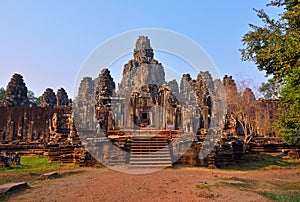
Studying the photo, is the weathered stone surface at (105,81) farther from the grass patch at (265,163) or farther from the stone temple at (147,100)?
the grass patch at (265,163)

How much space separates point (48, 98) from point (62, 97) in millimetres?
2520

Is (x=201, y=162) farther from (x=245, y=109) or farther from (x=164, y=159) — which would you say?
(x=245, y=109)

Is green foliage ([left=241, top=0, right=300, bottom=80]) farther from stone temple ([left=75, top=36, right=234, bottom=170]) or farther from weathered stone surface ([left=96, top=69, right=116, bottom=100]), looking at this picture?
weathered stone surface ([left=96, top=69, right=116, bottom=100])

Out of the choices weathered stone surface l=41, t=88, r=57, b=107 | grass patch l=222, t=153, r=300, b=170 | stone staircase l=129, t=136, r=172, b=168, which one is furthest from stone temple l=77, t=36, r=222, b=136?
weathered stone surface l=41, t=88, r=57, b=107

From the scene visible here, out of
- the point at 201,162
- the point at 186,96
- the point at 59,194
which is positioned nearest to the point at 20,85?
the point at 186,96

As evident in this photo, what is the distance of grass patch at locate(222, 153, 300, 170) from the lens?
14.0m

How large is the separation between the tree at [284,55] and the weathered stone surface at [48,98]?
117ft

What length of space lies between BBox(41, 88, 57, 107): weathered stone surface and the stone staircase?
102 ft

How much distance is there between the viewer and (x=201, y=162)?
13602 mm

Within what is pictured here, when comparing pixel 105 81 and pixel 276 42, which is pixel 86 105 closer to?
pixel 105 81

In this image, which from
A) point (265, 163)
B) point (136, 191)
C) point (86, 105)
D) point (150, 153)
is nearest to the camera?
point (136, 191)

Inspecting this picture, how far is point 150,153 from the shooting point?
44.1ft

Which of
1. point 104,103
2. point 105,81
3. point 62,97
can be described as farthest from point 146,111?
point 62,97

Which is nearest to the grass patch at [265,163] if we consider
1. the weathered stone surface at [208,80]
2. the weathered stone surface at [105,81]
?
the weathered stone surface at [105,81]
